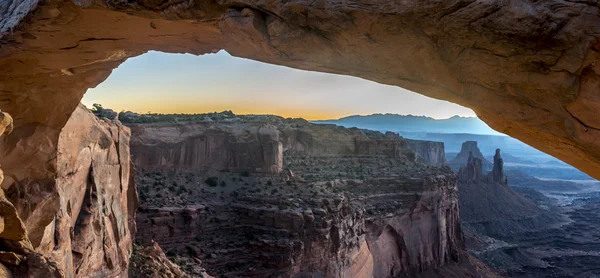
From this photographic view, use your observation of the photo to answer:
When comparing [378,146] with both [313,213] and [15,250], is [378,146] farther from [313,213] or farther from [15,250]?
[15,250]

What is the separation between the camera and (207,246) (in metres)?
25.2

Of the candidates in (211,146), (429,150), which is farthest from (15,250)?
(429,150)

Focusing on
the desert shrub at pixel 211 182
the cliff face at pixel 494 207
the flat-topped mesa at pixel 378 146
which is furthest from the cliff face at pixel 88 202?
the cliff face at pixel 494 207

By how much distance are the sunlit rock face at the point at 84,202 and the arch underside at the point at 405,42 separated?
221 centimetres

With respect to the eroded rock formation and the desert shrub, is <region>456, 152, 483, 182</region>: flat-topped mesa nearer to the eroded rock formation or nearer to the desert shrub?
the desert shrub

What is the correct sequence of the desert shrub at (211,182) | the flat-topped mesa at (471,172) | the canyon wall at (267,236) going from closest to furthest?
the canyon wall at (267,236), the desert shrub at (211,182), the flat-topped mesa at (471,172)

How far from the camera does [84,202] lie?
9.93m

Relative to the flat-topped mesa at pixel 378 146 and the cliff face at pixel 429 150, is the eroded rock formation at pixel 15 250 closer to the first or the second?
the flat-topped mesa at pixel 378 146

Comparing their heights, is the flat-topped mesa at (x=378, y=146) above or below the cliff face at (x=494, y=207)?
above

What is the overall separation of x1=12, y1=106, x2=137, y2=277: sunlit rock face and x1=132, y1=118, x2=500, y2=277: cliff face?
1198cm

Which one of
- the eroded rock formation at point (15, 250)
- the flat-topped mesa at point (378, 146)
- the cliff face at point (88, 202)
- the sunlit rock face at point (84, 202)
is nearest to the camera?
the eroded rock formation at point (15, 250)

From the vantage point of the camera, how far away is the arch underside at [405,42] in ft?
13.4

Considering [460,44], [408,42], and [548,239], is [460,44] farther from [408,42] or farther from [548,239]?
[548,239]

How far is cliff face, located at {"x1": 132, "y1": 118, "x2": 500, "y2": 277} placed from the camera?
81.0ft
